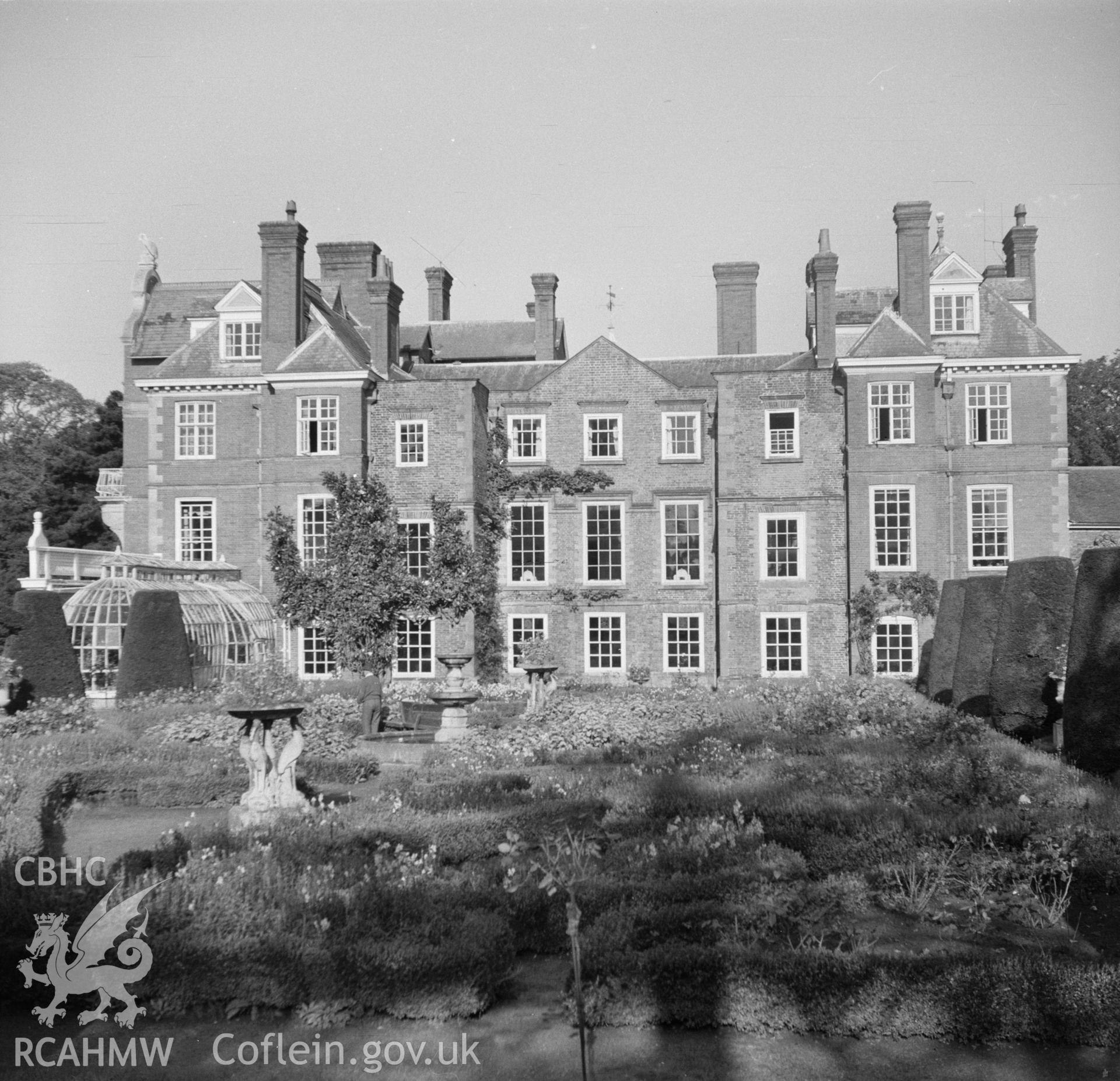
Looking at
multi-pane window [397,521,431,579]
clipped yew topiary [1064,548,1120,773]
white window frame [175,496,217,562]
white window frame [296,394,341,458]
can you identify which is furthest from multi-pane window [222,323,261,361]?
clipped yew topiary [1064,548,1120,773]

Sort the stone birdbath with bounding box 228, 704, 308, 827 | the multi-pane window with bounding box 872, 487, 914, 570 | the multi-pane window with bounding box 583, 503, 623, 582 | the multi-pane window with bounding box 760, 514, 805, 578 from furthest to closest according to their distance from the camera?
1. the multi-pane window with bounding box 583, 503, 623, 582
2. the multi-pane window with bounding box 760, 514, 805, 578
3. the multi-pane window with bounding box 872, 487, 914, 570
4. the stone birdbath with bounding box 228, 704, 308, 827

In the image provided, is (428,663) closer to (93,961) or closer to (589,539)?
(589,539)

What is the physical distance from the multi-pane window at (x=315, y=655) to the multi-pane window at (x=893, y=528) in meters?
14.4

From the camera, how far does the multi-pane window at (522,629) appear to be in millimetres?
30656

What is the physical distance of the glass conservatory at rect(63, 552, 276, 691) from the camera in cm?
2511

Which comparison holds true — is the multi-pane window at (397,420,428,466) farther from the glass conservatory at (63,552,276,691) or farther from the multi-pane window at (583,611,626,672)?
the multi-pane window at (583,611,626,672)

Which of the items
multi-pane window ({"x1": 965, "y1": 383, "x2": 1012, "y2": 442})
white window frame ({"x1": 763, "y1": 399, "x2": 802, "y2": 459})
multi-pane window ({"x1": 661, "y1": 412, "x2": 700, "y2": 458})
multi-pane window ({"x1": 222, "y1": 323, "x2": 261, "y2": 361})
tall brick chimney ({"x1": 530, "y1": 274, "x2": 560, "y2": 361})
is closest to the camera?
multi-pane window ({"x1": 965, "y1": 383, "x2": 1012, "y2": 442})

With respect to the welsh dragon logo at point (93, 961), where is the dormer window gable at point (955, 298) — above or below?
above

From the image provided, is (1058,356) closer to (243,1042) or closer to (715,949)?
(715,949)

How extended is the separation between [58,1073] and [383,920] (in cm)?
220

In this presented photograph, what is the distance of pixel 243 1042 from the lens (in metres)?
6.46

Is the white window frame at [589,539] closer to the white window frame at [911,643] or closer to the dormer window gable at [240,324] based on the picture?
the white window frame at [911,643]

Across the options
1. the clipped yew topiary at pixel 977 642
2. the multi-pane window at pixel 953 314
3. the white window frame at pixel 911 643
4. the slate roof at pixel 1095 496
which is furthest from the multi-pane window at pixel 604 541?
the slate roof at pixel 1095 496

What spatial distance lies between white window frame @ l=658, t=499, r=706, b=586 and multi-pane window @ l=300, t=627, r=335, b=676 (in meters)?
9.13
